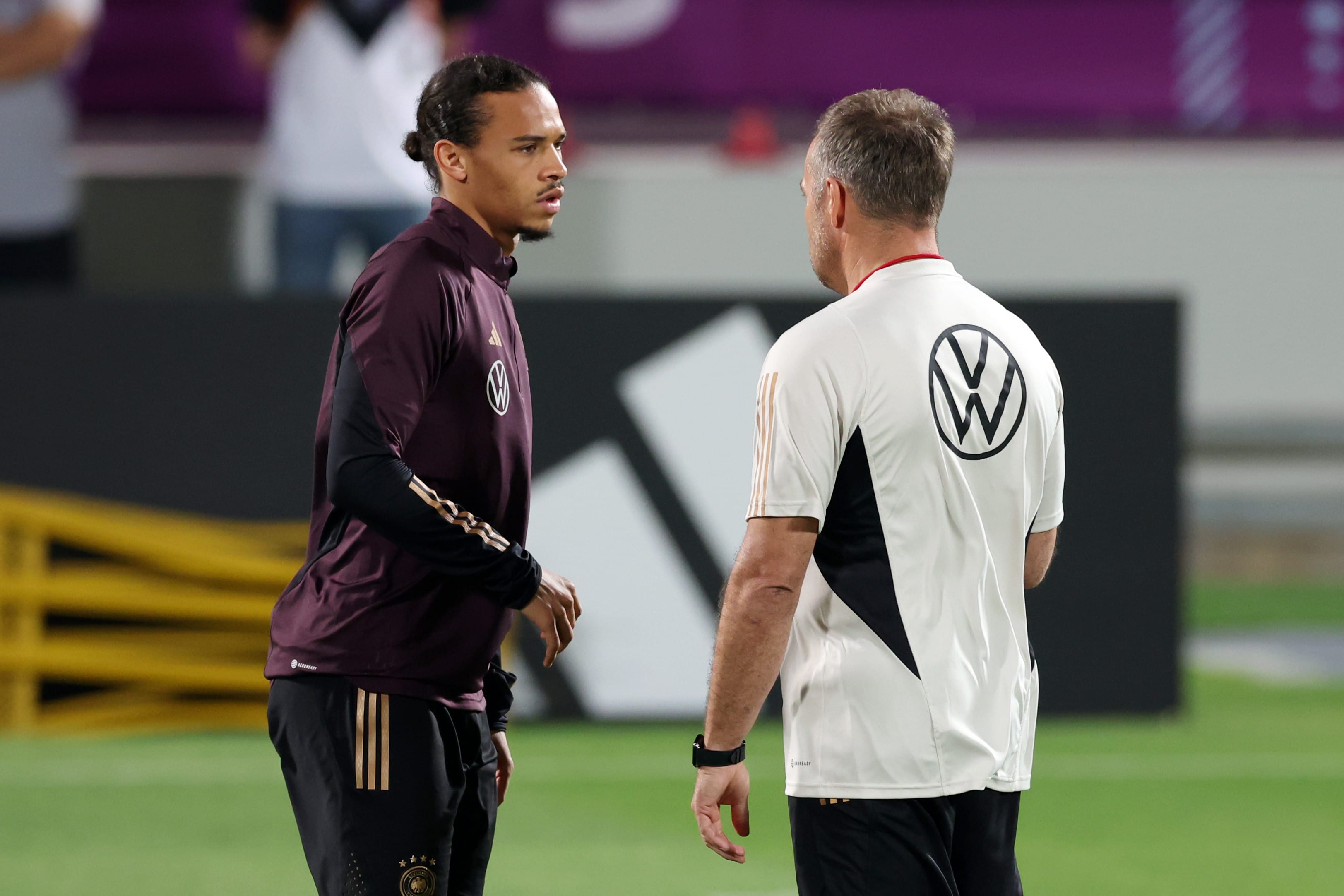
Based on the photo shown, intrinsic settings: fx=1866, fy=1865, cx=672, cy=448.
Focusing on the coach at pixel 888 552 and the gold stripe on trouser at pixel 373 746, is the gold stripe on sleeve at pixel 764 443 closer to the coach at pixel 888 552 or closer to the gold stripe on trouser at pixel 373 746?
the coach at pixel 888 552

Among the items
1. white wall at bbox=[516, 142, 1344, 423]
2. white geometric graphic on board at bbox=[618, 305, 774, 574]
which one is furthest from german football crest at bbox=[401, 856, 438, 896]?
white wall at bbox=[516, 142, 1344, 423]

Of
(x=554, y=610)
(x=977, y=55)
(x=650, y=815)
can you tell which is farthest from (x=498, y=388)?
(x=977, y=55)

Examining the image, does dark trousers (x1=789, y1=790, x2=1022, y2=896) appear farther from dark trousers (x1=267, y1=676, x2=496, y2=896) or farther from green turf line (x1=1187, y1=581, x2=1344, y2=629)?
green turf line (x1=1187, y1=581, x2=1344, y2=629)

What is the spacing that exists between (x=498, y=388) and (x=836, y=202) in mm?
649

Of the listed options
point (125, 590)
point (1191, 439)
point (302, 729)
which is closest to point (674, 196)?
point (1191, 439)

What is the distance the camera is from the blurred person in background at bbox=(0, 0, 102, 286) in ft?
28.8

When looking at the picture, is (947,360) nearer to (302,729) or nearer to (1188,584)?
(302,729)

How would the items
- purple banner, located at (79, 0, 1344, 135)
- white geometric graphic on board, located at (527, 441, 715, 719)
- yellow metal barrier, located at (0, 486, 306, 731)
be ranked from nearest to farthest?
yellow metal barrier, located at (0, 486, 306, 731), white geometric graphic on board, located at (527, 441, 715, 719), purple banner, located at (79, 0, 1344, 135)

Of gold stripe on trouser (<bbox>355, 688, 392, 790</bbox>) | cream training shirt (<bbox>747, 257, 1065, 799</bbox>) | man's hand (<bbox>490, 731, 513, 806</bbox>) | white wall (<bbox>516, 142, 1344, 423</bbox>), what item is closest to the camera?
cream training shirt (<bbox>747, 257, 1065, 799</bbox>)

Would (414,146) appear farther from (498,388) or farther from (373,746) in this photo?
(373,746)

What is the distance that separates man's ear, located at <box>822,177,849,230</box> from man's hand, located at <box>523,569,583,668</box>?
73 cm

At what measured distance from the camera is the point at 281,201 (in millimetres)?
8859

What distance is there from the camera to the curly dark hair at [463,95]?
124 inches

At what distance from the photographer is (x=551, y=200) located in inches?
127
